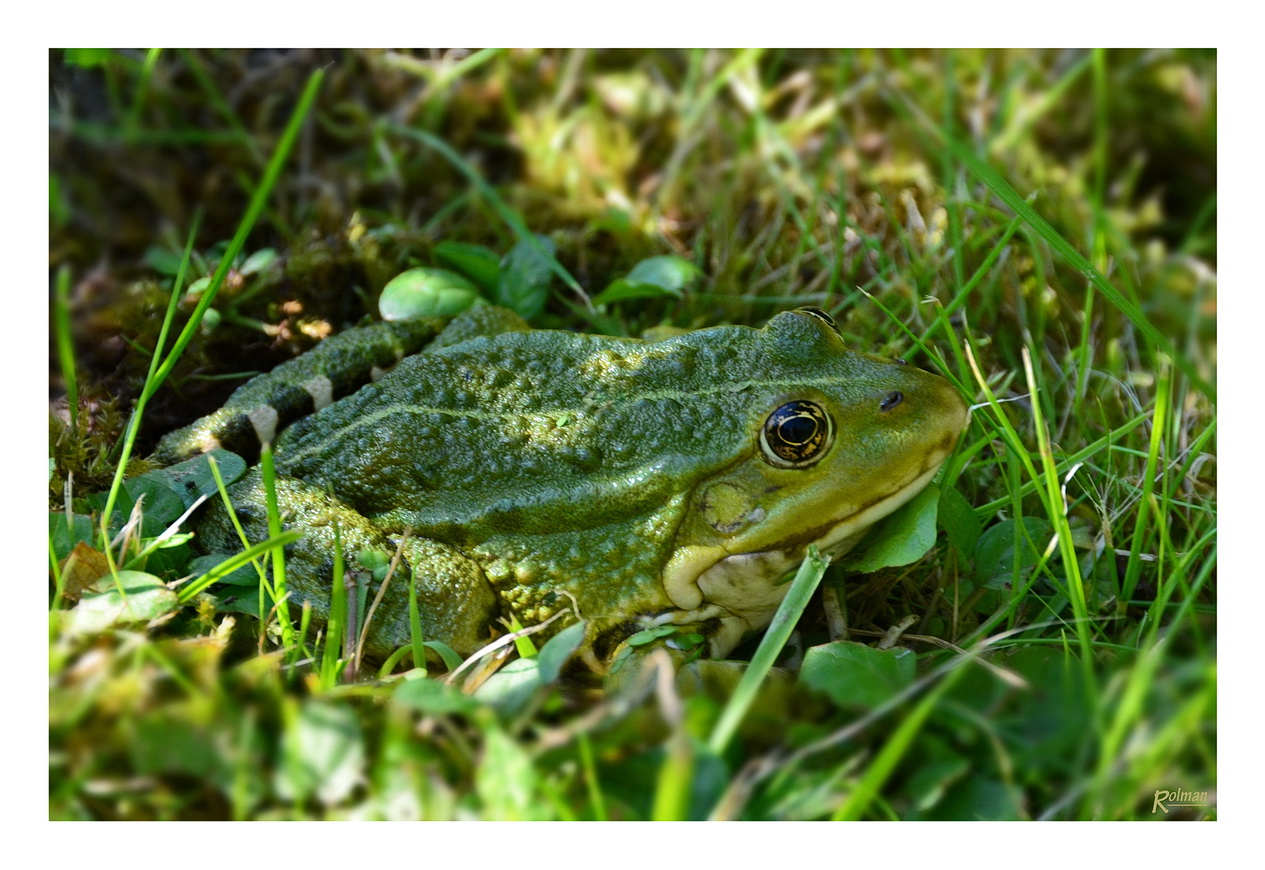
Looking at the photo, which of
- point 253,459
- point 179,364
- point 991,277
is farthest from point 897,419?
point 179,364

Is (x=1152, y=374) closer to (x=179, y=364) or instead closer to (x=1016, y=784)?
(x=1016, y=784)

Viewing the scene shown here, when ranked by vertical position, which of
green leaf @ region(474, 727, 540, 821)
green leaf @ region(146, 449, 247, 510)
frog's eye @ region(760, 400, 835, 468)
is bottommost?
green leaf @ region(474, 727, 540, 821)

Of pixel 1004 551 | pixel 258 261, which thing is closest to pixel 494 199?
pixel 258 261

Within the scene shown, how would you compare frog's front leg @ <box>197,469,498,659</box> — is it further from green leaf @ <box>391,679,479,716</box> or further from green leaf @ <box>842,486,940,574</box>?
green leaf @ <box>842,486,940,574</box>

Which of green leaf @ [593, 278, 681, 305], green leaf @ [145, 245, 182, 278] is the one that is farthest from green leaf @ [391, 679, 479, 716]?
green leaf @ [145, 245, 182, 278]

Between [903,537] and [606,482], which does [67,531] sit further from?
[903,537]
